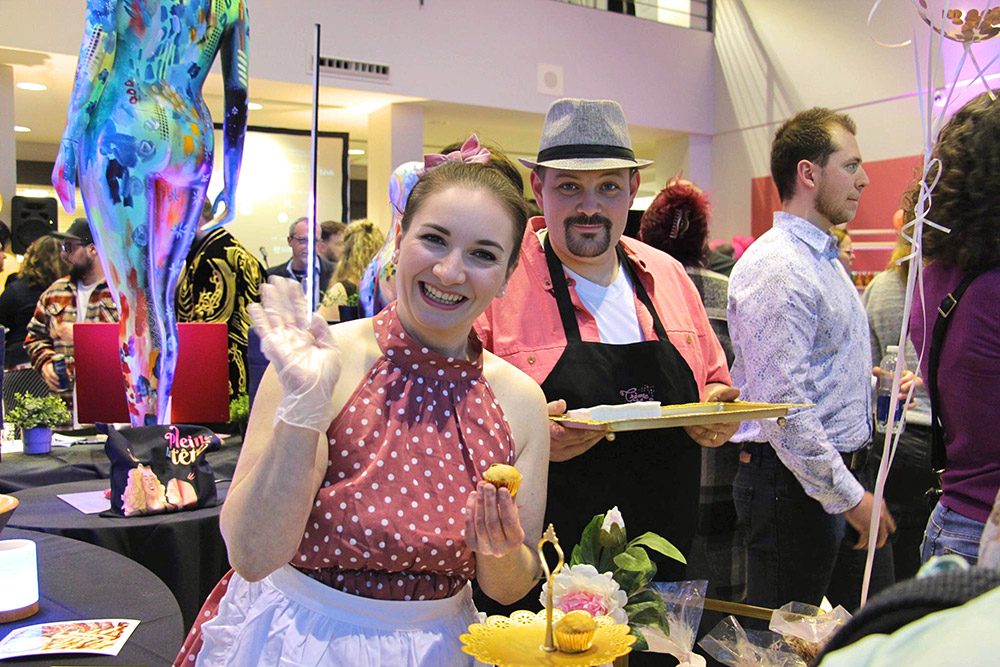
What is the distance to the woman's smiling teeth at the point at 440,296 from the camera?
1.25 meters

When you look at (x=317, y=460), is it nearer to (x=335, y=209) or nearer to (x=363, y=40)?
(x=363, y=40)

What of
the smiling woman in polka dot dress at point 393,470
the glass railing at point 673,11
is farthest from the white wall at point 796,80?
the smiling woman in polka dot dress at point 393,470

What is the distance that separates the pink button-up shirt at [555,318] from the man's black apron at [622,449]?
0.03m

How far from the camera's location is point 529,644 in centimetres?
105

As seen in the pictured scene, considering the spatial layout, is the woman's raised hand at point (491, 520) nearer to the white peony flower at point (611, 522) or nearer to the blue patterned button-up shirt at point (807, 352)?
the white peony flower at point (611, 522)

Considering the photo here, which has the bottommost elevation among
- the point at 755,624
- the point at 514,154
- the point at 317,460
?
the point at 755,624

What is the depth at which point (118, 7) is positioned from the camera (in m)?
2.59

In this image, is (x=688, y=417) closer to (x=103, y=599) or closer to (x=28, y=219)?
(x=103, y=599)

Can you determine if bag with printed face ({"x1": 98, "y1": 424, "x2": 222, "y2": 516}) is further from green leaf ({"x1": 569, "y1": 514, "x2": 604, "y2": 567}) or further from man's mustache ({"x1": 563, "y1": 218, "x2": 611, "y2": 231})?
green leaf ({"x1": 569, "y1": 514, "x2": 604, "y2": 567})

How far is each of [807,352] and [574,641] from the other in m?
1.36

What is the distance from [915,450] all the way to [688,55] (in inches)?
349

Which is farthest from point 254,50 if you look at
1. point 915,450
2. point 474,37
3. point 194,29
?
point 915,450

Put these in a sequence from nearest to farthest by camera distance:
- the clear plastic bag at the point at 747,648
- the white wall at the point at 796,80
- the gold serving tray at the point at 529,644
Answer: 1. the gold serving tray at the point at 529,644
2. the clear plastic bag at the point at 747,648
3. the white wall at the point at 796,80

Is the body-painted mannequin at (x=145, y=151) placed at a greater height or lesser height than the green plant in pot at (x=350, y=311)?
greater
